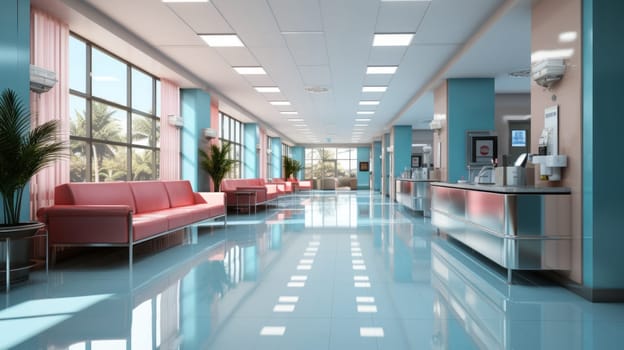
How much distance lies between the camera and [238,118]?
1589 centimetres

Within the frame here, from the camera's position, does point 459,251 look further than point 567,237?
Yes

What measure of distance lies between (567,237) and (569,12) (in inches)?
86.2

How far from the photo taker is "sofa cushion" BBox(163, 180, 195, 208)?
317 inches

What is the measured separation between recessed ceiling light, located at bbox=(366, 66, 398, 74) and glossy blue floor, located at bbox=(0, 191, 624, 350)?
4.03m

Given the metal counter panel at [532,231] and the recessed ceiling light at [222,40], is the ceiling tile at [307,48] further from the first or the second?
the metal counter panel at [532,231]

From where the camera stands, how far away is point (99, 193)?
237 inches

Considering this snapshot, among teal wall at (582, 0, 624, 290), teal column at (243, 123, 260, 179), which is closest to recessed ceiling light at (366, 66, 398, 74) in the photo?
teal wall at (582, 0, 624, 290)

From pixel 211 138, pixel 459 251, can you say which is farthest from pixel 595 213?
pixel 211 138

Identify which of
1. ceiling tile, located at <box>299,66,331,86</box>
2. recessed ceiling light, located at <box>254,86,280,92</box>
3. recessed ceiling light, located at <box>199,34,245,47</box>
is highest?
recessed ceiling light, located at <box>199,34,245,47</box>

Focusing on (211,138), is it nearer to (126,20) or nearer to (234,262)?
(126,20)

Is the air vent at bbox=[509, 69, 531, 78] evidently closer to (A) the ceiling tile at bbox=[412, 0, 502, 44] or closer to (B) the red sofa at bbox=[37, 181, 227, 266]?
(A) the ceiling tile at bbox=[412, 0, 502, 44]

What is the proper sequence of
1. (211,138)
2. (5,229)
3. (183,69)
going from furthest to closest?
(211,138)
(183,69)
(5,229)

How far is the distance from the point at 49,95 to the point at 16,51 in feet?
3.67

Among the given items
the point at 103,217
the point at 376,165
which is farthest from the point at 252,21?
the point at 376,165
